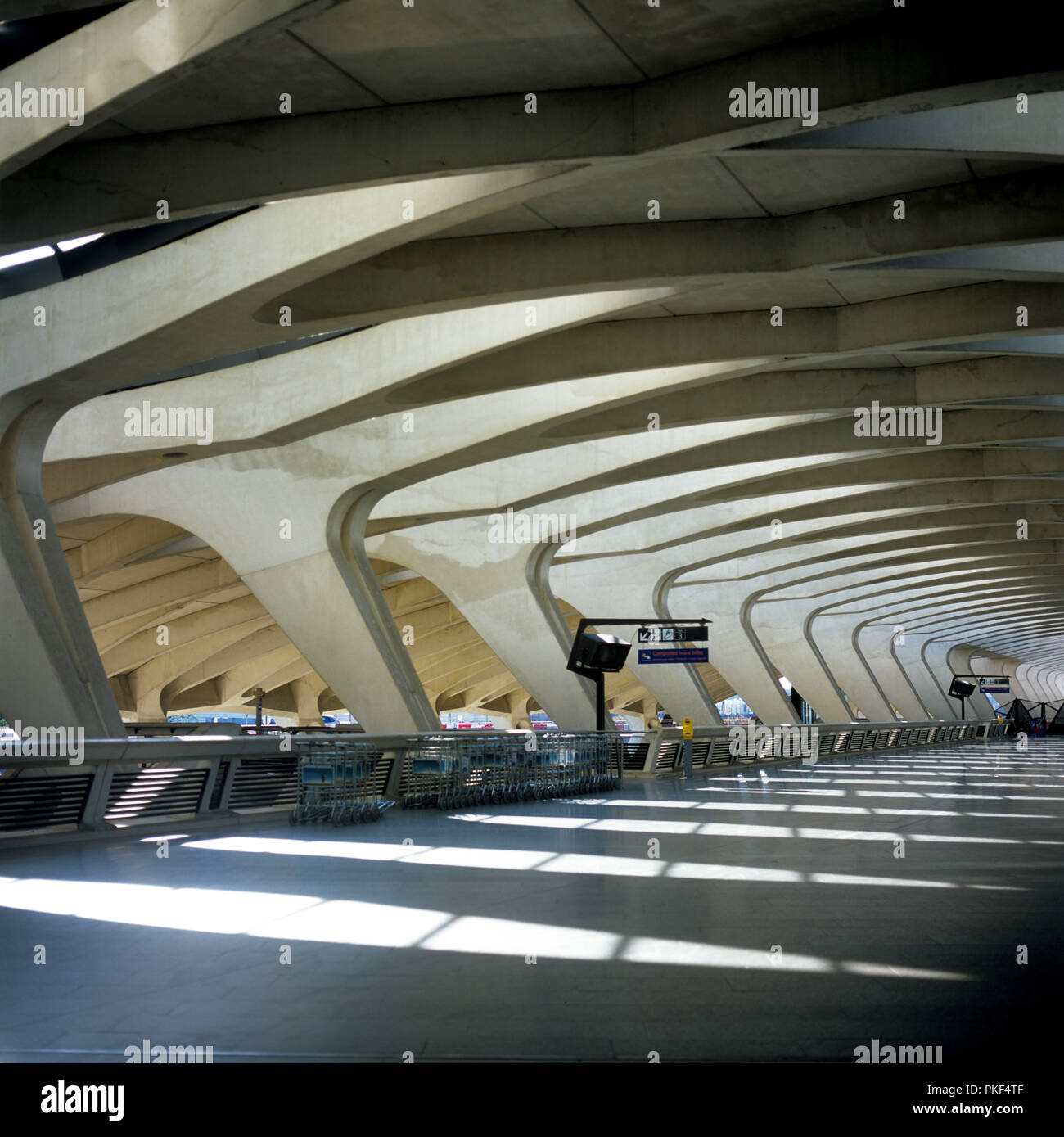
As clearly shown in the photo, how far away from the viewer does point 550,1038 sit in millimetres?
4406

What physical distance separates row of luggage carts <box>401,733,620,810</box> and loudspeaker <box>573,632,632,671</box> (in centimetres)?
166

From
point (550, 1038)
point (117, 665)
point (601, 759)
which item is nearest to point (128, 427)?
point (601, 759)

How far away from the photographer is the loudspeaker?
70.7 ft

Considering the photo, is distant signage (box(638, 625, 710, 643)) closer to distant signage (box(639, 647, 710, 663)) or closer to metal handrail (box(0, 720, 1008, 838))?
distant signage (box(639, 647, 710, 663))

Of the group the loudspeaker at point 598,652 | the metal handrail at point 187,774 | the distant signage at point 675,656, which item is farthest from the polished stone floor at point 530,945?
the distant signage at point 675,656

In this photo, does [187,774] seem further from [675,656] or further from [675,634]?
[675,656]

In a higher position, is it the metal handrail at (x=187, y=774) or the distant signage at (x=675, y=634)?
the distant signage at (x=675, y=634)

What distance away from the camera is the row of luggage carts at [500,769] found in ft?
52.6

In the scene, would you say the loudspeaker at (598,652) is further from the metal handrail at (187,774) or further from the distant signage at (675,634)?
the metal handrail at (187,774)

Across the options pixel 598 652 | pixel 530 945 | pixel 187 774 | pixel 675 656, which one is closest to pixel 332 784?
pixel 187 774

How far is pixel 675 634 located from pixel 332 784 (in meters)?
11.9

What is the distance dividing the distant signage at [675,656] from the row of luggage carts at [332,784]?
11.4 metres

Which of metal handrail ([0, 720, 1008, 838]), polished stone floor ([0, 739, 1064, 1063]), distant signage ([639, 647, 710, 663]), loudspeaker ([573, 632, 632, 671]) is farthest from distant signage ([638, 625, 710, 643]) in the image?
polished stone floor ([0, 739, 1064, 1063])

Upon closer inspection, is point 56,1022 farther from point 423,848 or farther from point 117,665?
point 117,665
